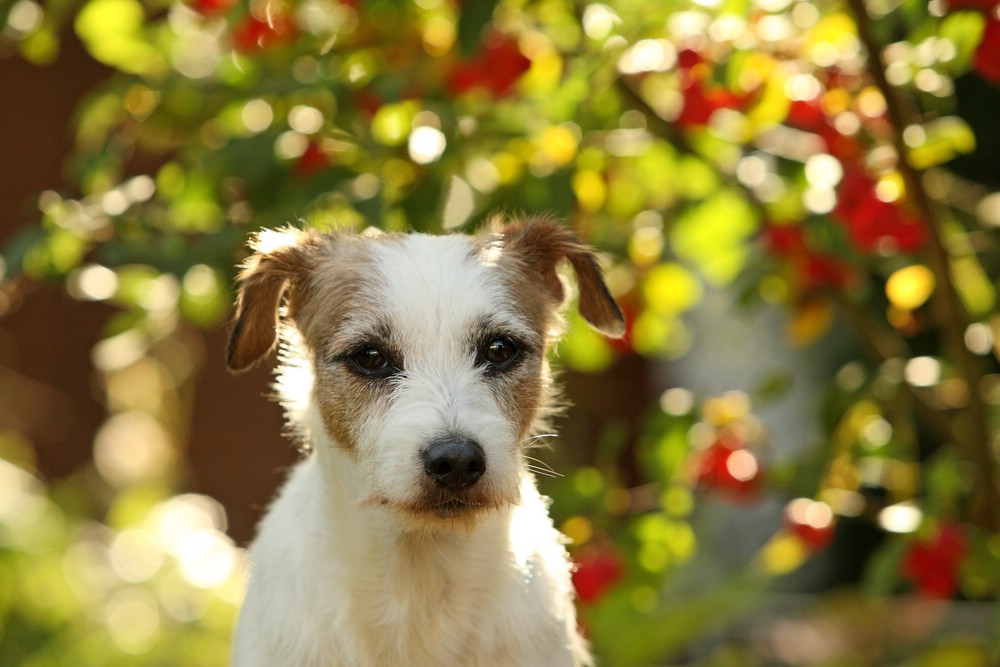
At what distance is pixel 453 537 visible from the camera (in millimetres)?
2705

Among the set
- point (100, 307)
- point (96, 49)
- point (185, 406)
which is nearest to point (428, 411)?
point (96, 49)

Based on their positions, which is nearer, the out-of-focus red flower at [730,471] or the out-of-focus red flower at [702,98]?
the out-of-focus red flower at [702,98]

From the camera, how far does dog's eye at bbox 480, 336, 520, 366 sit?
8.88ft

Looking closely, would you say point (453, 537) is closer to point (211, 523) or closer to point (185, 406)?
point (211, 523)

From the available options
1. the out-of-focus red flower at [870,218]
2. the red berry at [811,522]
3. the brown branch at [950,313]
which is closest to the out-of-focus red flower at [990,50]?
the brown branch at [950,313]

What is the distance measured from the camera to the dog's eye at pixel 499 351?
107 inches

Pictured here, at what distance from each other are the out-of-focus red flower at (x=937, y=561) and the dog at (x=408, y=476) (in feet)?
3.27

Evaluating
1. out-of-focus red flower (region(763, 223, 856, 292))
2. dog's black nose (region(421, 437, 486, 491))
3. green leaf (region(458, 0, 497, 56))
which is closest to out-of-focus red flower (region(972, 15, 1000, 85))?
out-of-focus red flower (region(763, 223, 856, 292))

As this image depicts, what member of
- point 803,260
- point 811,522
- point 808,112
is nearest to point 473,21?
point 808,112

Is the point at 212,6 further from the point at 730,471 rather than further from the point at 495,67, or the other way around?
the point at 730,471

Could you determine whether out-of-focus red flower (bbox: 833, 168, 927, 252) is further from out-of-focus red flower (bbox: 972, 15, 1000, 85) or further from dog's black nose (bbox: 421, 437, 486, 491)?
dog's black nose (bbox: 421, 437, 486, 491)

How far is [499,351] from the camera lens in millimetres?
2727

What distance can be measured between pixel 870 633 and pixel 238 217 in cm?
400

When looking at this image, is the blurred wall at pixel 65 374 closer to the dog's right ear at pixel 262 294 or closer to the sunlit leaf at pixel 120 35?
the sunlit leaf at pixel 120 35
